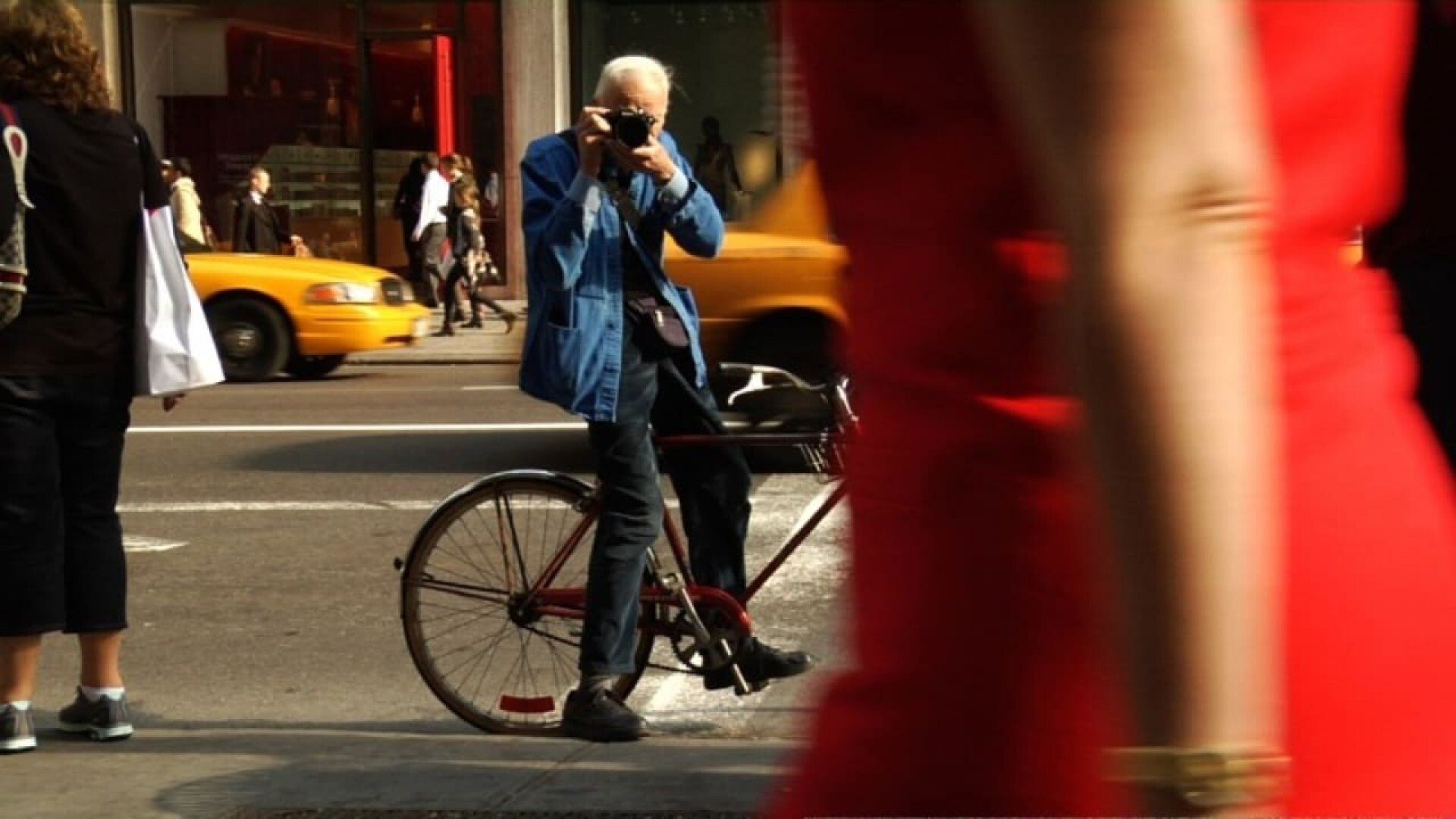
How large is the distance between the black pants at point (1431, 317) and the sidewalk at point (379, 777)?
2425 millimetres

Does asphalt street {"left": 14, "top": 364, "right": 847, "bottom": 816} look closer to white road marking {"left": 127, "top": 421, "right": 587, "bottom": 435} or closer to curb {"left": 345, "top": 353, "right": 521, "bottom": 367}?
white road marking {"left": 127, "top": 421, "right": 587, "bottom": 435}

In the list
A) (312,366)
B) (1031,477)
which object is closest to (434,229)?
(312,366)

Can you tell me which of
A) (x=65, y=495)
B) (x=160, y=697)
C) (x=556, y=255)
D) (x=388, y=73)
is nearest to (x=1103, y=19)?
(x=556, y=255)

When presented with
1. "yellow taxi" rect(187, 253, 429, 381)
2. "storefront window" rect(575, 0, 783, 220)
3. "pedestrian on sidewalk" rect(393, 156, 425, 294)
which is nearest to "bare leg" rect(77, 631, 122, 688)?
"yellow taxi" rect(187, 253, 429, 381)

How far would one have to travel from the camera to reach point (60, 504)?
19.5 ft

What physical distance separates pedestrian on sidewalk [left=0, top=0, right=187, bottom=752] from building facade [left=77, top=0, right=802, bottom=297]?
19498 millimetres

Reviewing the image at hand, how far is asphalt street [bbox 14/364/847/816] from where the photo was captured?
624cm

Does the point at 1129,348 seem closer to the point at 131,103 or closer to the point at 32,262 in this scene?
the point at 32,262

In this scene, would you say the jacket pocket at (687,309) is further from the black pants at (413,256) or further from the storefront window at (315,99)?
the storefront window at (315,99)

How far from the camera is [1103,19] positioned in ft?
3.38

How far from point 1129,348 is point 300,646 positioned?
22.7 feet

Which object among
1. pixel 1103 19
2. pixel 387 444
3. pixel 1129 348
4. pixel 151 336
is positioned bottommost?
pixel 387 444

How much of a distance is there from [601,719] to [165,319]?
58.8 inches

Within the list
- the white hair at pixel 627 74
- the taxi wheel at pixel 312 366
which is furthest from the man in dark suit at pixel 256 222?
the white hair at pixel 627 74
